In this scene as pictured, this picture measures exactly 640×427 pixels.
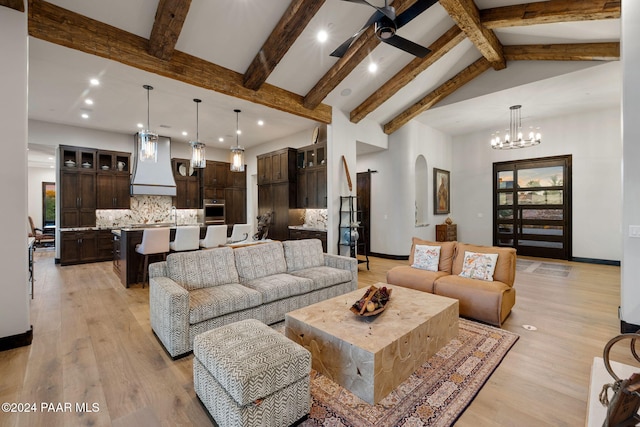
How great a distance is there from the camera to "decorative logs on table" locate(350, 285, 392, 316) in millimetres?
2434

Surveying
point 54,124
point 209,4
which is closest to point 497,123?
point 209,4

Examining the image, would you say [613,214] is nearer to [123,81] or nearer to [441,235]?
[441,235]

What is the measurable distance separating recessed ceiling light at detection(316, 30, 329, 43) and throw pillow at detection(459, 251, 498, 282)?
379 centimetres

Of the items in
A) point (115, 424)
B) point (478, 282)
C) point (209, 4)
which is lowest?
point (115, 424)

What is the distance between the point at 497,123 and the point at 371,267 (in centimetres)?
530

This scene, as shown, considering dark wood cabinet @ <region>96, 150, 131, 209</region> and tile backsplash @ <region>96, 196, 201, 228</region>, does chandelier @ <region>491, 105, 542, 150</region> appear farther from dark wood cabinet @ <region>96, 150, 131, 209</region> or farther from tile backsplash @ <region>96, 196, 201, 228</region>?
dark wood cabinet @ <region>96, 150, 131, 209</region>

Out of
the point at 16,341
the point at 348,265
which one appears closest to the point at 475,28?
the point at 348,265

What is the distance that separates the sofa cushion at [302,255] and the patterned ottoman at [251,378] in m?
2.07

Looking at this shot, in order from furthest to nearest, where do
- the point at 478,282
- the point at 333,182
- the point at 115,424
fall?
the point at 333,182
the point at 478,282
the point at 115,424

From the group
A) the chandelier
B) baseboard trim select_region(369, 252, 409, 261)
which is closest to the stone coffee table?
baseboard trim select_region(369, 252, 409, 261)

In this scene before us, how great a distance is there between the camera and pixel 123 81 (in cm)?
457

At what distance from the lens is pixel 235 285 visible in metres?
3.30

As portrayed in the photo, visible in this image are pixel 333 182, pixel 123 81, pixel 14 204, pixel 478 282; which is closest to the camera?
pixel 14 204

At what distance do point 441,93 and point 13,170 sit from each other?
23.4 feet
